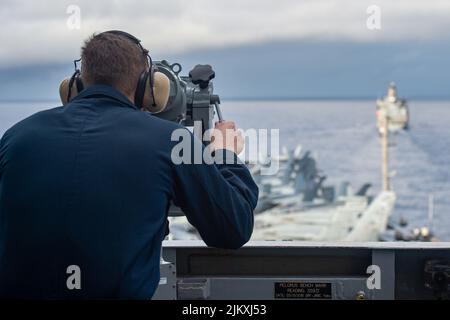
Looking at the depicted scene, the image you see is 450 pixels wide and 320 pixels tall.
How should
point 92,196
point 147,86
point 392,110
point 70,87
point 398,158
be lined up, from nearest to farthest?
point 92,196 → point 147,86 → point 70,87 → point 392,110 → point 398,158

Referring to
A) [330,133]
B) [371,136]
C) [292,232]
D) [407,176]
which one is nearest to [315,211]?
[292,232]

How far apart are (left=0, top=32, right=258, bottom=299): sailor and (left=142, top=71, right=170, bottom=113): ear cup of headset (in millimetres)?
91

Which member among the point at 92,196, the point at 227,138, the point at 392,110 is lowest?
the point at 92,196

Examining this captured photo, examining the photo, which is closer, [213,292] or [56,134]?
[56,134]

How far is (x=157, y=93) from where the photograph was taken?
8.04ft

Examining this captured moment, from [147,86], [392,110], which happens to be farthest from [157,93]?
[392,110]

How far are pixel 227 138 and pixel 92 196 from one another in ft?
2.08

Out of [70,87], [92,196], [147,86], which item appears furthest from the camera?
[70,87]

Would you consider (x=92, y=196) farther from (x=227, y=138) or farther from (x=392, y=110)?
A: (x=392, y=110)

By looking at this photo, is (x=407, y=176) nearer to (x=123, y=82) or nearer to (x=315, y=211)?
(x=315, y=211)

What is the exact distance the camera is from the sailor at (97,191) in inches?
85.8

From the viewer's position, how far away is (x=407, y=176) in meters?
66.6

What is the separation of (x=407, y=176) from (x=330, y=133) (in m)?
34.3
